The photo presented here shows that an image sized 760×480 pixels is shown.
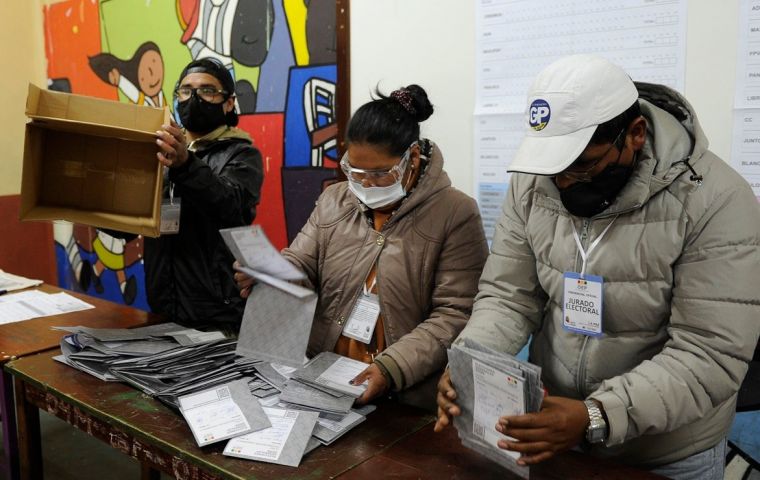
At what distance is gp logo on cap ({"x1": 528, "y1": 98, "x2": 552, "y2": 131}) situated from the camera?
1236mm

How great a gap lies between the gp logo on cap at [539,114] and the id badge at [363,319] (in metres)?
0.69

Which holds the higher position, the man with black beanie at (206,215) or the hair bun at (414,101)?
the hair bun at (414,101)

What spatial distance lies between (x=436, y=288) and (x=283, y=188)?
162 centimetres

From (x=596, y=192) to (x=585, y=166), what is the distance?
0.25 ft

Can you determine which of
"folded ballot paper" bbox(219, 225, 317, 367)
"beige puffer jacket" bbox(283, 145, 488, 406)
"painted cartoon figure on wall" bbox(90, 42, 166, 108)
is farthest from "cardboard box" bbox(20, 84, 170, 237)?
"painted cartoon figure on wall" bbox(90, 42, 166, 108)

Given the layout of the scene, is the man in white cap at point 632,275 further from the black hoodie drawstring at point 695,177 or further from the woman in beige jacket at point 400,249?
the woman in beige jacket at point 400,249

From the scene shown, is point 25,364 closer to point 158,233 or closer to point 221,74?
point 158,233

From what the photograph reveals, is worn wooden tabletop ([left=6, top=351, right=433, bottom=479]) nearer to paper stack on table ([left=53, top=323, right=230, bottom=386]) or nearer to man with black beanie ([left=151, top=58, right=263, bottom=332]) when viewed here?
paper stack on table ([left=53, top=323, right=230, bottom=386])

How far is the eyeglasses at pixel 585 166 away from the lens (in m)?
1.24

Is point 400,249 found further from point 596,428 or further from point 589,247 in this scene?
point 596,428

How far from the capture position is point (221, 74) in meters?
2.33

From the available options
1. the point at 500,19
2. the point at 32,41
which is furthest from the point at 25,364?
the point at 32,41

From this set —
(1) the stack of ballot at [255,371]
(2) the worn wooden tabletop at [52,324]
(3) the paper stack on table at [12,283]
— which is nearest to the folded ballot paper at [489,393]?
(1) the stack of ballot at [255,371]

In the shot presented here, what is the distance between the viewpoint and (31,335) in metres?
2.06
